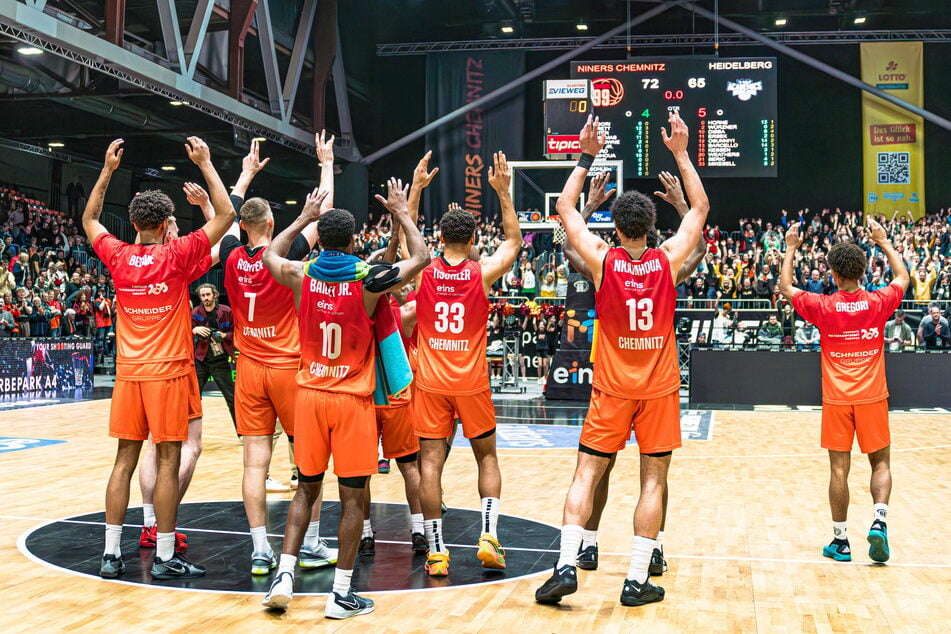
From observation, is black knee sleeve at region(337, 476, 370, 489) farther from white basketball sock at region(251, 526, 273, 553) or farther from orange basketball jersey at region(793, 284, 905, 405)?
orange basketball jersey at region(793, 284, 905, 405)

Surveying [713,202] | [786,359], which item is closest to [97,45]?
[786,359]

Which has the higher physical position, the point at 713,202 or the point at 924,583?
the point at 713,202

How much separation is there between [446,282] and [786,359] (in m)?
12.9

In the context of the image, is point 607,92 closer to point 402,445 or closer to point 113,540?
point 402,445

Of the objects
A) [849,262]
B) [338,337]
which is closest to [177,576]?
[338,337]

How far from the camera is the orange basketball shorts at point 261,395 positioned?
18.9 ft

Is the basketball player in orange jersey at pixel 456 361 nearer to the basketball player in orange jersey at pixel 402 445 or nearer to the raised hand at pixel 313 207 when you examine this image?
the basketball player in orange jersey at pixel 402 445

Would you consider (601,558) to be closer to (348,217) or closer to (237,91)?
(348,217)

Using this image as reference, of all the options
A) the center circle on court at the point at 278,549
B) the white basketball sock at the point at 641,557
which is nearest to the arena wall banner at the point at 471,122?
the center circle on court at the point at 278,549

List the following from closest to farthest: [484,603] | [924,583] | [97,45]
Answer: [484,603], [924,583], [97,45]

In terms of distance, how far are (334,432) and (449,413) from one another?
43.8 inches

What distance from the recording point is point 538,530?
274 inches

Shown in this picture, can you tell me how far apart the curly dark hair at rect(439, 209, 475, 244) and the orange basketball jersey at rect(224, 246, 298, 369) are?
104 centimetres

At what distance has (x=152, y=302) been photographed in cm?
561
